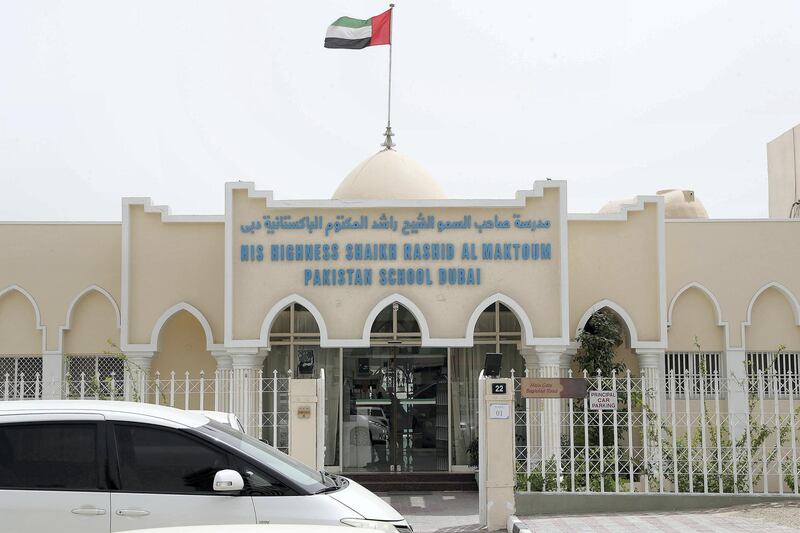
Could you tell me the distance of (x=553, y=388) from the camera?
11.0m

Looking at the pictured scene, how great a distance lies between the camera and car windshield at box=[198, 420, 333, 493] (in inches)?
240

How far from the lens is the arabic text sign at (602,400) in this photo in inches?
432

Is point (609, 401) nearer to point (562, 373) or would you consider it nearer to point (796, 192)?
point (562, 373)

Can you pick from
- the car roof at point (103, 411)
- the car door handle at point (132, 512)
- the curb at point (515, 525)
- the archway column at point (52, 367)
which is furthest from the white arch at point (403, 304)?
the car door handle at point (132, 512)

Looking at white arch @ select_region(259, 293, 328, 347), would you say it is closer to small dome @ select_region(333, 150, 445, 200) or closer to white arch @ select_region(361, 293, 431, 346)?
white arch @ select_region(361, 293, 431, 346)

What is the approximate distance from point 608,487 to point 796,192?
1312cm

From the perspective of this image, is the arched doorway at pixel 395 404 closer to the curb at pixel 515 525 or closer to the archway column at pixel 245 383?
the archway column at pixel 245 383

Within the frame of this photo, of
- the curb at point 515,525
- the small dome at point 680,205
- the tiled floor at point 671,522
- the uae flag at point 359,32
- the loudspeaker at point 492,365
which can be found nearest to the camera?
the tiled floor at point 671,522

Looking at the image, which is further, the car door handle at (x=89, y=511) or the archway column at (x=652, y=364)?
the archway column at (x=652, y=364)

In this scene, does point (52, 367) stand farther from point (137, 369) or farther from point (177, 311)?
point (177, 311)

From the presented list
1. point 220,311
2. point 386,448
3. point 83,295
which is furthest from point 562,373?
point 83,295

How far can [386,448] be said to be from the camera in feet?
53.3

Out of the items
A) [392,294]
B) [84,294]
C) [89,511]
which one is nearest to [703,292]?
[392,294]

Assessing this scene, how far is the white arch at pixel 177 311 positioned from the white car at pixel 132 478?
9.26 m
